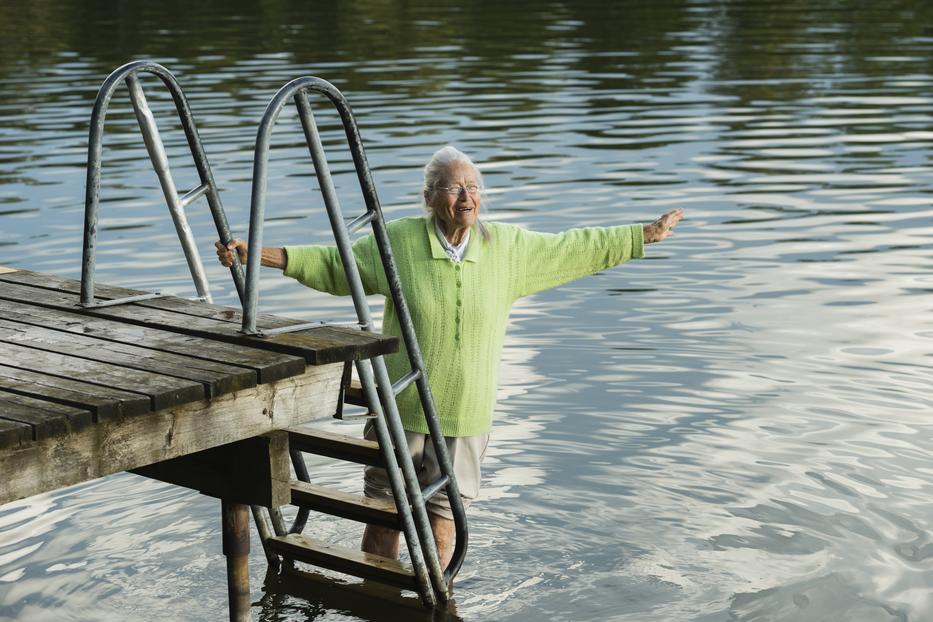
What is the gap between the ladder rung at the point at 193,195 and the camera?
5.93 metres

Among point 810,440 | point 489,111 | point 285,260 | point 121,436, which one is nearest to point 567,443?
point 810,440

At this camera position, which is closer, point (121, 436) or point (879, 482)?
point (121, 436)

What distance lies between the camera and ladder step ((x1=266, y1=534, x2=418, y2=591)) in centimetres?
608

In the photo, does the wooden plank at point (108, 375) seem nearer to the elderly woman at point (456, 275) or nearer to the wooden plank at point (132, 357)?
the wooden plank at point (132, 357)

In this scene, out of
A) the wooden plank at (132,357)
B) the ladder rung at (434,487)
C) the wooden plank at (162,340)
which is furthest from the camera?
the ladder rung at (434,487)

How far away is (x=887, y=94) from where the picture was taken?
2230cm

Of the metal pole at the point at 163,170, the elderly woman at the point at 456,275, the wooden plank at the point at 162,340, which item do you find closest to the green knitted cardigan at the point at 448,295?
the elderly woman at the point at 456,275

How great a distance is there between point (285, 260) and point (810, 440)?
3510 mm

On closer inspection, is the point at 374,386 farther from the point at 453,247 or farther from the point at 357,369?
the point at 453,247

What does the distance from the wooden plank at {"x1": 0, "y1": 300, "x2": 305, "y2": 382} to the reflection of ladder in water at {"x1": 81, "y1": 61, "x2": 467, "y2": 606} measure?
143mm

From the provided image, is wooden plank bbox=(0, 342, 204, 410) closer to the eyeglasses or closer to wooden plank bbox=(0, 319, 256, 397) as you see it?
wooden plank bbox=(0, 319, 256, 397)

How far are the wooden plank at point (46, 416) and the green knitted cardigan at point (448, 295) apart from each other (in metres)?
1.42

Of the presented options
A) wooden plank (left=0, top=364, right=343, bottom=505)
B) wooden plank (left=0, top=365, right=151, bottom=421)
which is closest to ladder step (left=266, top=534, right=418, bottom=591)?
wooden plank (left=0, top=364, right=343, bottom=505)

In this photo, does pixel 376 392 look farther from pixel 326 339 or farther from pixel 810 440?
pixel 810 440
